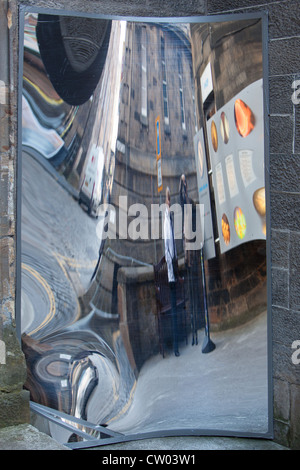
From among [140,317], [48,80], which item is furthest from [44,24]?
[140,317]

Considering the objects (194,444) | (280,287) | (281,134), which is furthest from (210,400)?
(281,134)

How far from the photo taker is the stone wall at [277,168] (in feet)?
11.1

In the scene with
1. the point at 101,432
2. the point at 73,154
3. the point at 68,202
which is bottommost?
the point at 101,432

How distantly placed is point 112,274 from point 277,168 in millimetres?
983

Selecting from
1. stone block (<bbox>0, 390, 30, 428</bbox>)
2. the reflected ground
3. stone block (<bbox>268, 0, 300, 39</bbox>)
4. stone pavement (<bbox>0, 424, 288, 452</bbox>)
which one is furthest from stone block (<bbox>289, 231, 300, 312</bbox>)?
stone block (<bbox>0, 390, 30, 428</bbox>)

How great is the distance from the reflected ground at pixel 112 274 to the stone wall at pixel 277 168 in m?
0.08

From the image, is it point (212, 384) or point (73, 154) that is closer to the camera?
point (73, 154)

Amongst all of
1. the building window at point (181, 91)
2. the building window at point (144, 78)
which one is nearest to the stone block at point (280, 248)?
the building window at point (181, 91)

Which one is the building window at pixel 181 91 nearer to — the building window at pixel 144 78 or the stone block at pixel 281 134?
the building window at pixel 144 78

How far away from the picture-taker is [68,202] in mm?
3566

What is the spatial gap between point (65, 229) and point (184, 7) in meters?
1.28

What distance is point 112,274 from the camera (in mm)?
3670

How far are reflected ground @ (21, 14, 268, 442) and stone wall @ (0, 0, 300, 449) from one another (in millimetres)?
83

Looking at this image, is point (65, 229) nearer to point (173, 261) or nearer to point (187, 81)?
point (173, 261)
